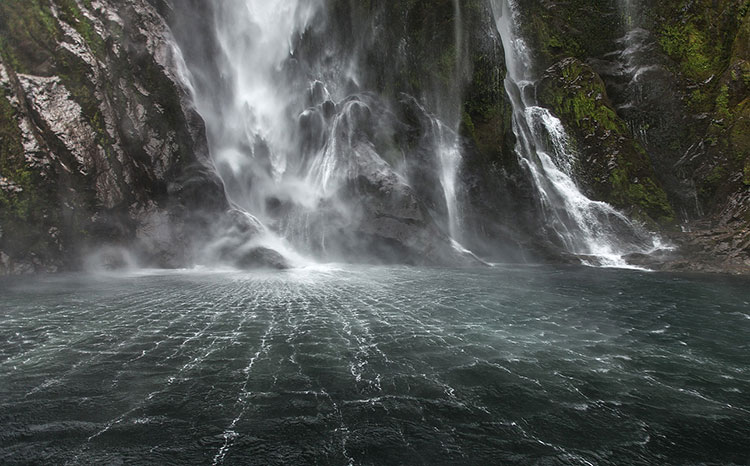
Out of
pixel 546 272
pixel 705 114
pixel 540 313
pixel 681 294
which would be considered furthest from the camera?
pixel 705 114

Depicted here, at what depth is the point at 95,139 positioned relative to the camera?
69.5 feet

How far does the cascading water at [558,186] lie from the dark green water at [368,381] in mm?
16043

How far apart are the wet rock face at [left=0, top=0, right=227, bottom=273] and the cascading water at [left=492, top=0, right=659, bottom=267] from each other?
77.1 feet

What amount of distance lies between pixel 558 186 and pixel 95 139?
31024 millimetres

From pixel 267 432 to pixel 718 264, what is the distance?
27042 mm

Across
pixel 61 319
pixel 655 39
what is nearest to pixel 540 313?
pixel 61 319

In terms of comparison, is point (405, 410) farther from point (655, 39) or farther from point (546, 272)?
point (655, 39)

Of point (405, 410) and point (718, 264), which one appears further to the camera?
point (718, 264)

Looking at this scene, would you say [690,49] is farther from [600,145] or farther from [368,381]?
[368,381]

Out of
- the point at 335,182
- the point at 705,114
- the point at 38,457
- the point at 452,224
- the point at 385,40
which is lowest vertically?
the point at 38,457

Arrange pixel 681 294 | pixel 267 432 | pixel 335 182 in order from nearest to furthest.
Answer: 1. pixel 267 432
2. pixel 681 294
3. pixel 335 182

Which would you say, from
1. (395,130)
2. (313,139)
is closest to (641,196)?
(395,130)

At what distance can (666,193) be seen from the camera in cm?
3122

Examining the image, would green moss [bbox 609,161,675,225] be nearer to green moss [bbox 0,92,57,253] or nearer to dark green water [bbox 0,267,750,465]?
dark green water [bbox 0,267,750,465]
